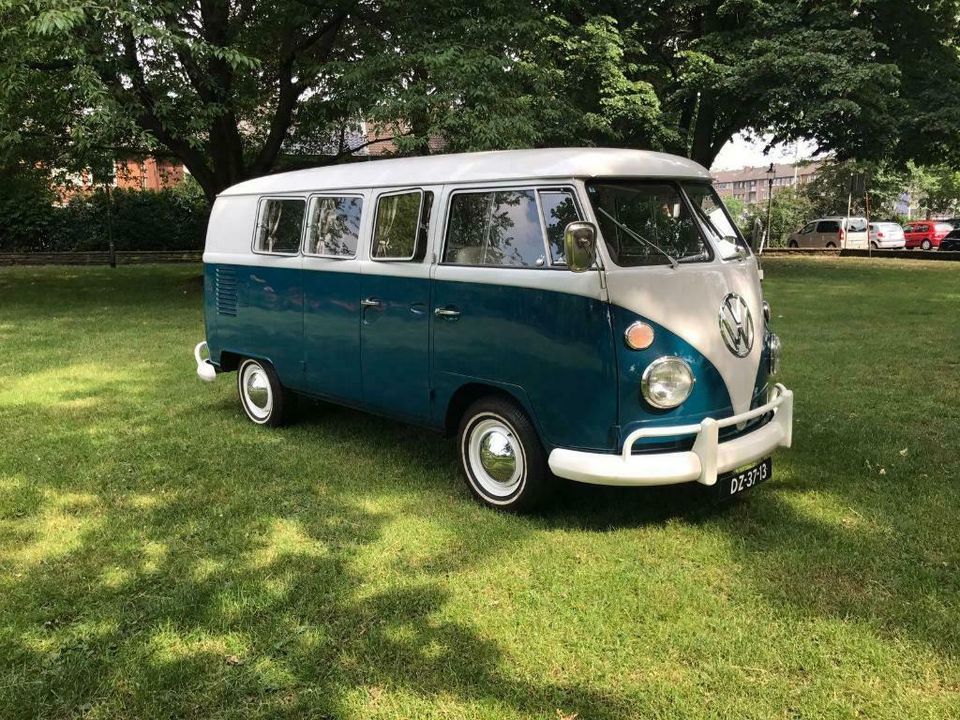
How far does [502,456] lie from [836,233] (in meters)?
35.5

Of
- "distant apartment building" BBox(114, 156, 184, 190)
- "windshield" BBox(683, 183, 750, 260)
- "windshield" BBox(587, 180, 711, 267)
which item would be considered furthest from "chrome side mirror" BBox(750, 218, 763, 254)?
"distant apartment building" BBox(114, 156, 184, 190)

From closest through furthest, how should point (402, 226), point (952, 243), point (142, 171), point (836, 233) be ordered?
point (402, 226) < point (142, 171) < point (952, 243) < point (836, 233)

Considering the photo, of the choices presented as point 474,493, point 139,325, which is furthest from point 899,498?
point 139,325

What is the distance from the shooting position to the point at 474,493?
4938mm

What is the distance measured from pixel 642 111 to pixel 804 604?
15860 millimetres

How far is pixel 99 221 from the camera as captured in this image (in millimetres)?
27953

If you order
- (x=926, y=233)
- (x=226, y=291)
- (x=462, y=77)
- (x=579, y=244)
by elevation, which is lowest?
(x=226, y=291)

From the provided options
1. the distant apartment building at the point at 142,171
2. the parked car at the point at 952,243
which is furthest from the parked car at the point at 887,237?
the distant apartment building at the point at 142,171

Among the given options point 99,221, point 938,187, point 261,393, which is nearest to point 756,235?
point 261,393

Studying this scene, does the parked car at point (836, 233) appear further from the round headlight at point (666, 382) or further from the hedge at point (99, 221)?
the round headlight at point (666, 382)

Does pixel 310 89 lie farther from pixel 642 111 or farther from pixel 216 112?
pixel 642 111

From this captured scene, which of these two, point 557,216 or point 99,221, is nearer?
point 557,216

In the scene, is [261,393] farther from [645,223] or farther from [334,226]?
Result: [645,223]

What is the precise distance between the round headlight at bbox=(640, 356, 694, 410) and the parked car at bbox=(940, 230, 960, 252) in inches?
1168
